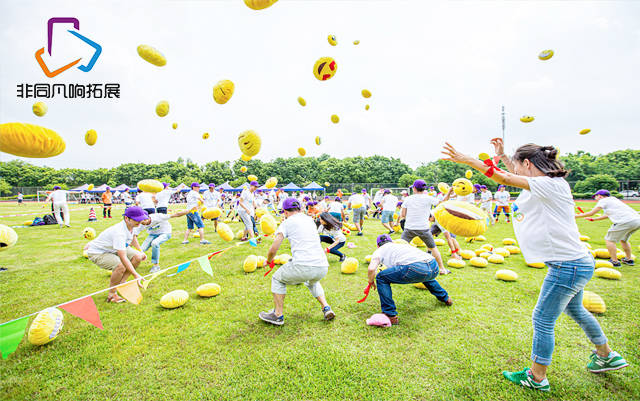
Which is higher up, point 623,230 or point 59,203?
point 623,230

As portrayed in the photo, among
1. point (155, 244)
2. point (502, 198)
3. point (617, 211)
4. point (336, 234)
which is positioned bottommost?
point (155, 244)

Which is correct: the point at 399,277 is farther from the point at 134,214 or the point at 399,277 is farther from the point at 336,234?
the point at 134,214

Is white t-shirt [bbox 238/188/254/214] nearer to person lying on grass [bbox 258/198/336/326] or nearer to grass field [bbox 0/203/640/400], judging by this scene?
grass field [bbox 0/203/640/400]

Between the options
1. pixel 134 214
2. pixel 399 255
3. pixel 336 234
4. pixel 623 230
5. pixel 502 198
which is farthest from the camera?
pixel 502 198

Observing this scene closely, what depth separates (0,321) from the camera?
3.85 metres

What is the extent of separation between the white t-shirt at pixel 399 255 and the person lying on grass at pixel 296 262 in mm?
872

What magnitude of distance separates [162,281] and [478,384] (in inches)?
219

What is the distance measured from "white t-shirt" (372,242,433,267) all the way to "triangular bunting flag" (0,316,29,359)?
4029 mm

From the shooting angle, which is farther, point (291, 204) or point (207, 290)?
point (207, 290)

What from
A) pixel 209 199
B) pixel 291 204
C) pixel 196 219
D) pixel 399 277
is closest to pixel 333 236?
pixel 291 204

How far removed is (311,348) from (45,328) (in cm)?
325

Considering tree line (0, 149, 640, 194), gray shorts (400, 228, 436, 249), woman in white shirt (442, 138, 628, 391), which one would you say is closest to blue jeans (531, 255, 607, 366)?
woman in white shirt (442, 138, 628, 391)

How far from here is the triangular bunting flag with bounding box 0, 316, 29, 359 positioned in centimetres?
260

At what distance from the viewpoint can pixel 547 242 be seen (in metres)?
2.30
